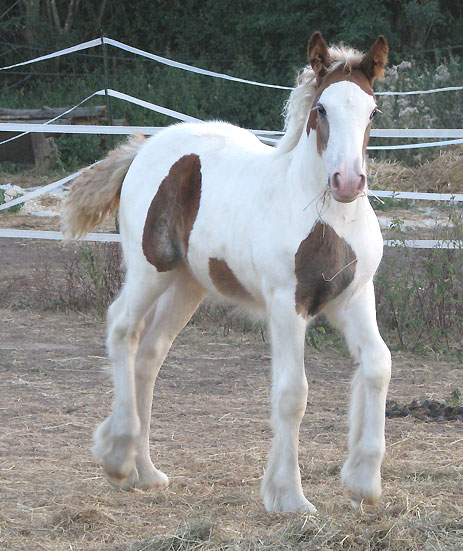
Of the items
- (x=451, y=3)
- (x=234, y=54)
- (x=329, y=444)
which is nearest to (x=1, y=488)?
(x=329, y=444)

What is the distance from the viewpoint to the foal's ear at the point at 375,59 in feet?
11.6

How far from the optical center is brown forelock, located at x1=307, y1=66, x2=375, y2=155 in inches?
137

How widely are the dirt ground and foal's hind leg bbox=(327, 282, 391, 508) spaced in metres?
0.11

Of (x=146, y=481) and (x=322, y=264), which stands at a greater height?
(x=322, y=264)

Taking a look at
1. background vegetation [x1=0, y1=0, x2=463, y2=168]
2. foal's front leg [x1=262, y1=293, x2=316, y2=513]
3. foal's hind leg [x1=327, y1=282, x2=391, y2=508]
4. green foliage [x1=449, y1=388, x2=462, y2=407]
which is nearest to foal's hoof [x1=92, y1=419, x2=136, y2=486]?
foal's front leg [x1=262, y1=293, x2=316, y2=513]

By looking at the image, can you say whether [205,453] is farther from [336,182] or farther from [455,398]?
[336,182]

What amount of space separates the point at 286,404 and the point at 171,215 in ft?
3.57

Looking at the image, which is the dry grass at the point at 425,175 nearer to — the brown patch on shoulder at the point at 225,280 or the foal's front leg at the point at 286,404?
the brown patch on shoulder at the point at 225,280

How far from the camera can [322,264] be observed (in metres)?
3.50

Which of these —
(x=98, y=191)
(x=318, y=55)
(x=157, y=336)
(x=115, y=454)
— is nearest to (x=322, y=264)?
(x=318, y=55)

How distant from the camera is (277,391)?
359cm

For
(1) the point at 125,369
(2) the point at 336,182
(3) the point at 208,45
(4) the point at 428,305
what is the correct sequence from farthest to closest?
1. (3) the point at 208,45
2. (4) the point at 428,305
3. (1) the point at 125,369
4. (2) the point at 336,182

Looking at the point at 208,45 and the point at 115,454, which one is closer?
the point at 115,454

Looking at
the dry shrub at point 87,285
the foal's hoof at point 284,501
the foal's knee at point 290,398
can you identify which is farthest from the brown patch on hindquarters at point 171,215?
the dry shrub at point 87,285
